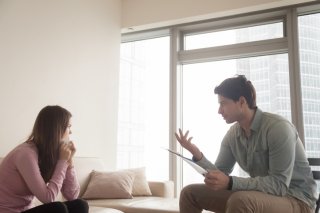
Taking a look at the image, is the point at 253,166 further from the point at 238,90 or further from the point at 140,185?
the point at 140,185

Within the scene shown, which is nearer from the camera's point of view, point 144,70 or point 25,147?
point 25,147

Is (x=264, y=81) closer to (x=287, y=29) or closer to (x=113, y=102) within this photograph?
(x=287, y=29)

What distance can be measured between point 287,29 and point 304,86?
0.65m

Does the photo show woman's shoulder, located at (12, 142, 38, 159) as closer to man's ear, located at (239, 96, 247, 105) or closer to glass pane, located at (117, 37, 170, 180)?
man's ear, located at (239, 96, 247, 105)

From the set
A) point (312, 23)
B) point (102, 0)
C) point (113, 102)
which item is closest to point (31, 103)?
point (113, 102)

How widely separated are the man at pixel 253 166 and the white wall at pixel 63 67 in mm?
1672

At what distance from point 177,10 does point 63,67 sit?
5.06 feet

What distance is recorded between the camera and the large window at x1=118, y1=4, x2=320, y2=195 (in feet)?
11.9

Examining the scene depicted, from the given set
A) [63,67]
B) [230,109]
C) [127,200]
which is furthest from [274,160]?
[63,67]

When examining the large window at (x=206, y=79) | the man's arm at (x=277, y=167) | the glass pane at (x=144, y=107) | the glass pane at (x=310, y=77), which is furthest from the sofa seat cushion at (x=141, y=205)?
the glass pane at (x=310, y=77)

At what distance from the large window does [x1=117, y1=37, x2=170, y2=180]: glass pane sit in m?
0.01

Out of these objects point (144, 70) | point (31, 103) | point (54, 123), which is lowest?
point (54, 123)

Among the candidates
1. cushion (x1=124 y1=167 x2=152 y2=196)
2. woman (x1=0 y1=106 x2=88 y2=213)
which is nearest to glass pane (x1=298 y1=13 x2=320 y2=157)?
cushion (x1=124 y1=167 x2=152 y2=196)

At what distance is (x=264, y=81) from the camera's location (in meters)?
3.83
